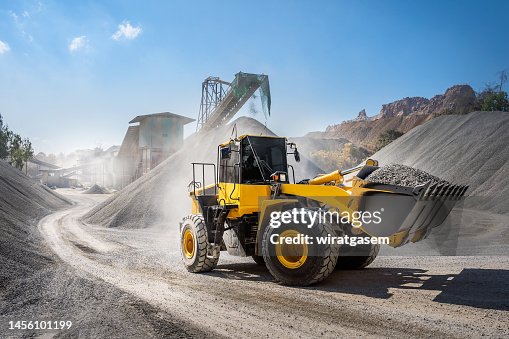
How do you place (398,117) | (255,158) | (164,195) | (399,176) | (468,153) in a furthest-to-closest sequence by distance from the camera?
(398,117) < (468,153) < (164,195) < (399,176) < (255,158)

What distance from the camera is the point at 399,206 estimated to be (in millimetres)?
6805

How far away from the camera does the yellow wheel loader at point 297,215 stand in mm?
6938

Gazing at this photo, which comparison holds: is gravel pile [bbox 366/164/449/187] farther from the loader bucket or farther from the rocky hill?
the rocky hill

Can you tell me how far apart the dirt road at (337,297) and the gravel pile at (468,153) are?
15683mm

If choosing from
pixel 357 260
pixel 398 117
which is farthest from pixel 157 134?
pixel 398 117

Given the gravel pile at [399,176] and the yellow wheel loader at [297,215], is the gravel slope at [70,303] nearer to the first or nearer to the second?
the yellow wheel loader at [297,215]

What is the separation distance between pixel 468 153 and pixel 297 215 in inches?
1045

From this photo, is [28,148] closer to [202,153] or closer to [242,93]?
[202,153]

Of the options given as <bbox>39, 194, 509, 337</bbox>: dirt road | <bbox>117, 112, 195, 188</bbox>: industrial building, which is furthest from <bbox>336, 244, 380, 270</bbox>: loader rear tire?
<bbox>117, 112, 195, 188</bbox>: industrial building

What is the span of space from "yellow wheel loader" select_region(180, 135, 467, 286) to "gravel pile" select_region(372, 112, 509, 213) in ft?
56.0

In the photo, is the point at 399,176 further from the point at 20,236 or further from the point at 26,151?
the point at 26,151

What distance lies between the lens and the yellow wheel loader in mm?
6938

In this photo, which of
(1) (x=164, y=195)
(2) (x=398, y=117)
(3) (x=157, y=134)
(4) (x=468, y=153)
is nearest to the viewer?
(1) (x=164, y=195)

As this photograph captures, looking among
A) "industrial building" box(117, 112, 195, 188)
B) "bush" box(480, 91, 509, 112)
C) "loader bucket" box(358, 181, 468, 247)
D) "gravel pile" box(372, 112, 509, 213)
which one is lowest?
"loader bucket" box(358, 181, 468, 247)
